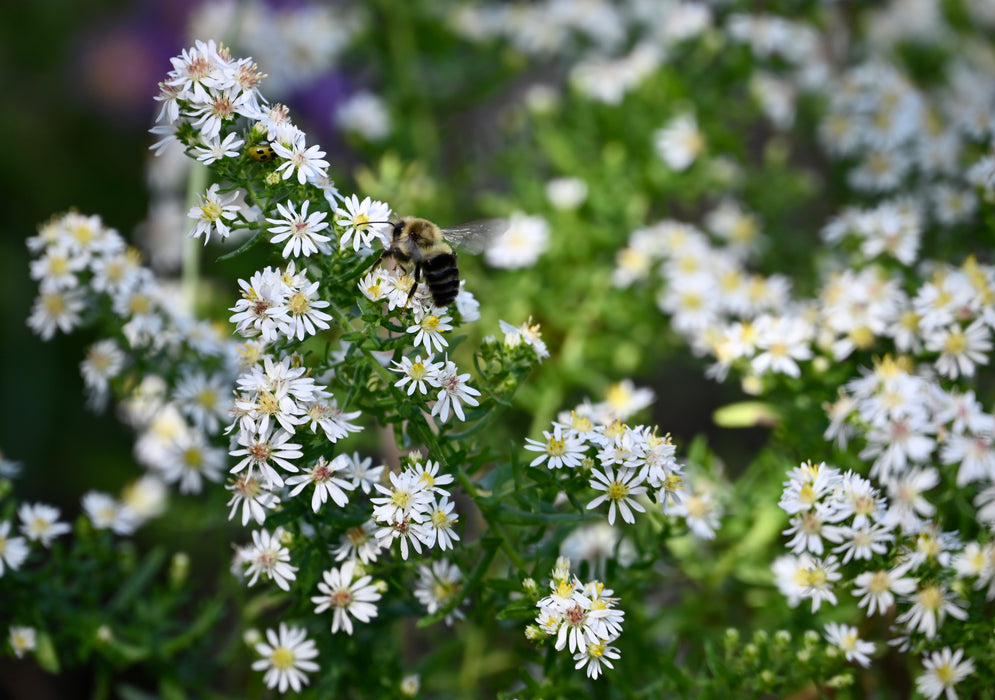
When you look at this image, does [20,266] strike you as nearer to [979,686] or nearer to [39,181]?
[39,181]

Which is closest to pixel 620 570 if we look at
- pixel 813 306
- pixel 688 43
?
pixel 813 306

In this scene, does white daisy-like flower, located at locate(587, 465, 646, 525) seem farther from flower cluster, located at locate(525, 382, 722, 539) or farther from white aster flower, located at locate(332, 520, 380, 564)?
white aster flower, located at locate(332, 520, 380, 564)

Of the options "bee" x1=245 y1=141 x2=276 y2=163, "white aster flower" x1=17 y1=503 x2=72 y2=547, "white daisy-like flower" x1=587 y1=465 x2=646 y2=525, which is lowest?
"white daisy-like flower" x1=587 y1=465 x2=646 y2=525

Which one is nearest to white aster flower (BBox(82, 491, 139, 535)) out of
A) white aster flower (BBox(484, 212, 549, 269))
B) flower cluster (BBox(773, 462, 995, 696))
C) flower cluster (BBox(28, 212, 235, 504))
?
flower cluster (BBox(28, 212, 235, 504))

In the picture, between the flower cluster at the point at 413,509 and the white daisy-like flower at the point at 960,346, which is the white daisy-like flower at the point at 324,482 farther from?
the white daisy-like flower at the point at 960,346

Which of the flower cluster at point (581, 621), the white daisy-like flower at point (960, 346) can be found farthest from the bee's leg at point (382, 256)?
the white daisy-like flower at point (960, 346)

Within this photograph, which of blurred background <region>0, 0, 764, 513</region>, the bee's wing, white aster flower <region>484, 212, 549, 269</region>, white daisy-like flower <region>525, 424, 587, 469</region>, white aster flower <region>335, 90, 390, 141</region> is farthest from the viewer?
blurred background <region>0, 0, 764, 513</region>

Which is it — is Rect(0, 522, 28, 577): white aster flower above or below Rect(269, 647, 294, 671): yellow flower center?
above
